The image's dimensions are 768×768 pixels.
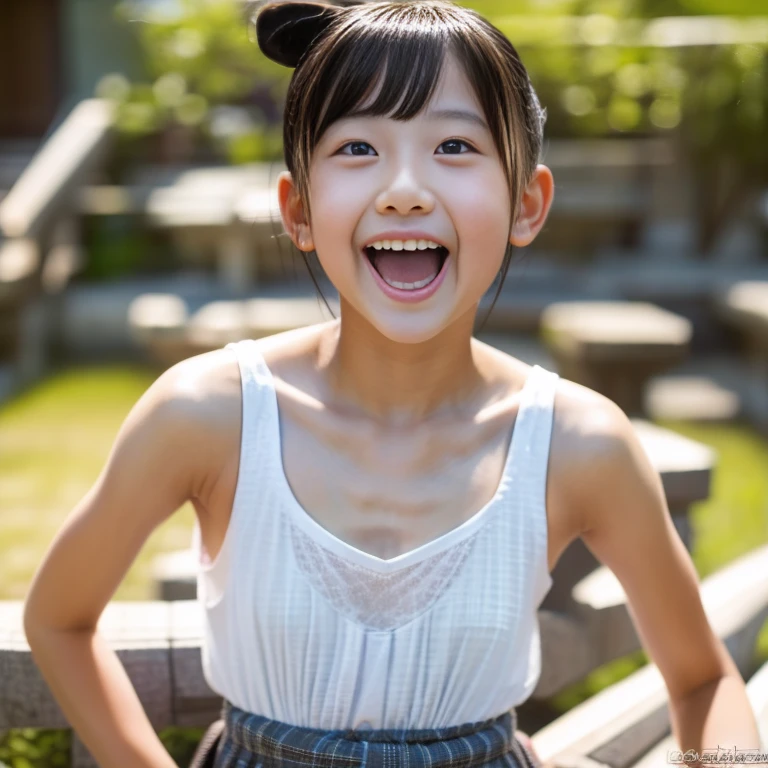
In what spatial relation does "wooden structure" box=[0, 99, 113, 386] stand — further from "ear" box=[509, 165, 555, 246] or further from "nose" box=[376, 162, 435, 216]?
"nose" box=[376, 162, 435, 216]

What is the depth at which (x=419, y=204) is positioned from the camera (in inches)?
53.9

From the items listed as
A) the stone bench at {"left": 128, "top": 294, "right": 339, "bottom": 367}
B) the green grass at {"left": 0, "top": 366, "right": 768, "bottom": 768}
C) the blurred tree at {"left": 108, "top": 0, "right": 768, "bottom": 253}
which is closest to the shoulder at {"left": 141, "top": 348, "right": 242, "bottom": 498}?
the green grass at {"left": 0, "top": 366, "right": 768, "bottom": 768}

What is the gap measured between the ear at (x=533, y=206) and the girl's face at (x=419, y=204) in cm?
14

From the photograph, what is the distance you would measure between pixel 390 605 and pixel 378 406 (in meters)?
0.30

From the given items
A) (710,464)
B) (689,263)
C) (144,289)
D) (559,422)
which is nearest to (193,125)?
(144,289)

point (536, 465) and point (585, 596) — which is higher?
point (536, 465)

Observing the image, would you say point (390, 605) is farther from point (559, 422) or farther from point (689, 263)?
point (689, 263)

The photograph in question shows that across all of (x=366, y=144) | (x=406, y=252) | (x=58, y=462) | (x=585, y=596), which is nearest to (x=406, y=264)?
(x=406, y=252)

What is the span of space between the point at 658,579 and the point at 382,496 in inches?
16.3

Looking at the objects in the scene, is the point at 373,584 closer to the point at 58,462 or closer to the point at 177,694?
the point at 177,694

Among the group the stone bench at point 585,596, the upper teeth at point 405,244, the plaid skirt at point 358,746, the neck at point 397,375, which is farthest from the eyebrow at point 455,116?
the stone bench at point 585,596

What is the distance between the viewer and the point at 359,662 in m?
1.45

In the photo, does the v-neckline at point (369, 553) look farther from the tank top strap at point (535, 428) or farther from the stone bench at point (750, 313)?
the stone bench at point (750, 313)

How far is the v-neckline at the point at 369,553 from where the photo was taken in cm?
143
